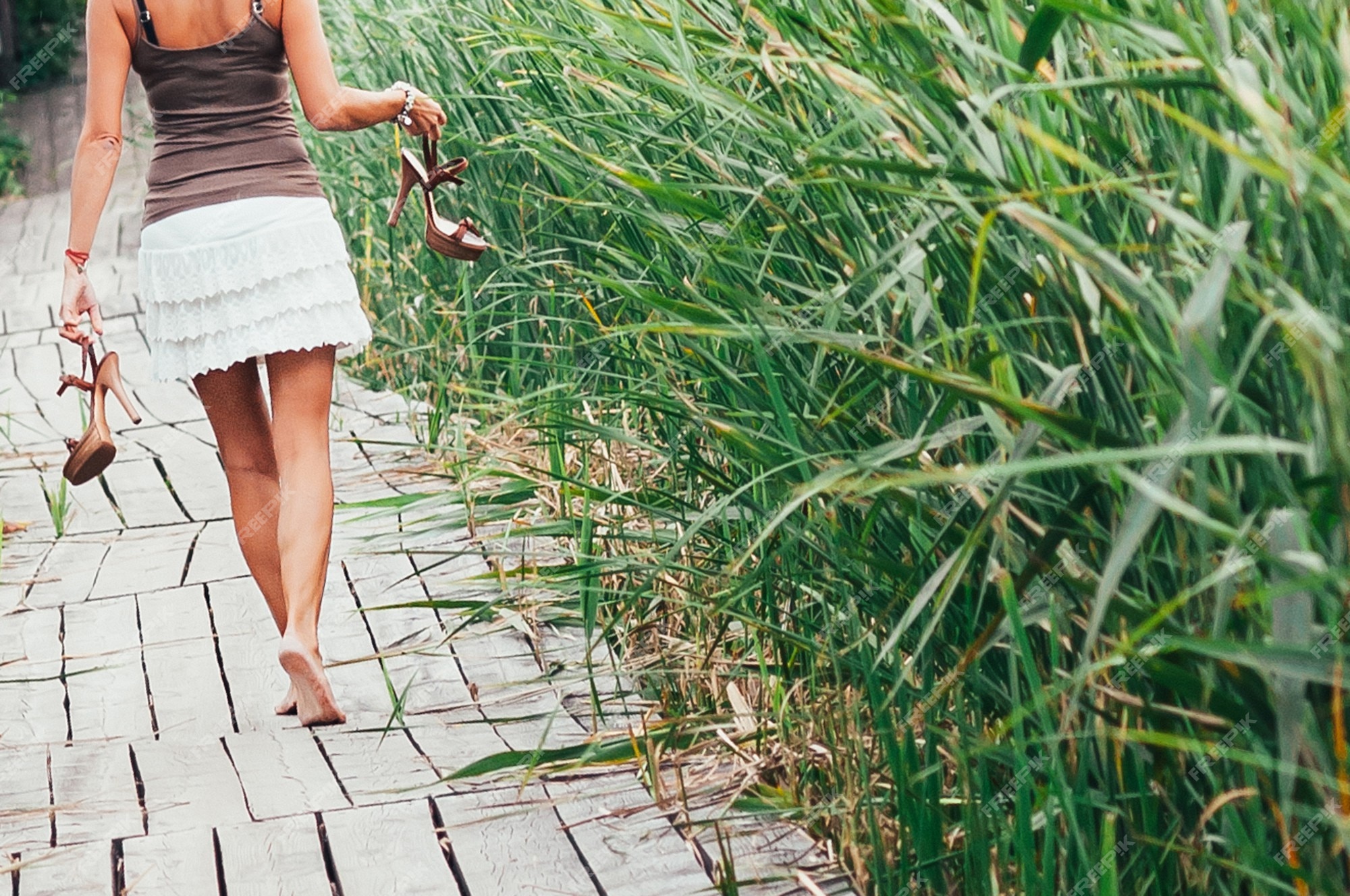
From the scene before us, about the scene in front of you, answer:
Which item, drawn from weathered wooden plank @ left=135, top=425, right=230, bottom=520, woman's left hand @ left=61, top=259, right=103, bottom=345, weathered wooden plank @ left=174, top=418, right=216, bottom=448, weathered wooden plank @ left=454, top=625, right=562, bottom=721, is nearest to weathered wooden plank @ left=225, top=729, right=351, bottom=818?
weathered wooden plank @ left=454, top=625, right=562, bottom=721

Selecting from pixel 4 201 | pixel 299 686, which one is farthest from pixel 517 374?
pixel 4 201

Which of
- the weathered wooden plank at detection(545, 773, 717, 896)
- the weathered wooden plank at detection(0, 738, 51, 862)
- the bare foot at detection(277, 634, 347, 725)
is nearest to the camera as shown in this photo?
the weathered wooden plank at detection(545, 773, 717, 896)

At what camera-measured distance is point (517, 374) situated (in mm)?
4305

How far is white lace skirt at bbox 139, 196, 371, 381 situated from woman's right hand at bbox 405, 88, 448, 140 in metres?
0.27

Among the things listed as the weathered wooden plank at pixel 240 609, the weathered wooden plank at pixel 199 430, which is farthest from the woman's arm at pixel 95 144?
the weathered wooden plank at pixel 199 430

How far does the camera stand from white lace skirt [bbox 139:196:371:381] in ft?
10.7

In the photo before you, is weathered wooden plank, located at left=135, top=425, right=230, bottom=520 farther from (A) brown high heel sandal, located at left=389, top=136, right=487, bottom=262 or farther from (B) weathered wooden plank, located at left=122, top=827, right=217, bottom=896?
(B) weathered wooden plank, located at left=122, top=827, right=217, bottom=896

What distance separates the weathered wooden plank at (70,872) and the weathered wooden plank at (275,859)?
0.18 metres

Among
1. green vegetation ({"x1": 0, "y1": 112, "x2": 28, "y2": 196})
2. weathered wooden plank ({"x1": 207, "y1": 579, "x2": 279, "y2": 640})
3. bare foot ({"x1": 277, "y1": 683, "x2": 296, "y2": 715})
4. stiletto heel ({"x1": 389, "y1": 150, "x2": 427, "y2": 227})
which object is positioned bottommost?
green vegetation ({"x1": 0, "y1": 112, "x2": 28, "y2": 196})

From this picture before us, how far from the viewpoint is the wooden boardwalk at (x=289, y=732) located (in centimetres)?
257

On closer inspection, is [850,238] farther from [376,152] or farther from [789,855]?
[376,152]

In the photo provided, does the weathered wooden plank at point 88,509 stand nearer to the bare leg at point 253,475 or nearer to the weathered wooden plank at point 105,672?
the weathered wooden plank at point 105,672

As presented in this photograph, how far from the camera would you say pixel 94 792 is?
298 cm

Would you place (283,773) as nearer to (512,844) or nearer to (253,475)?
(512,844)
